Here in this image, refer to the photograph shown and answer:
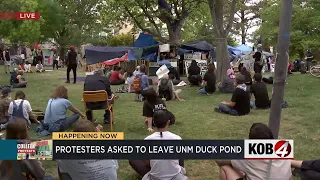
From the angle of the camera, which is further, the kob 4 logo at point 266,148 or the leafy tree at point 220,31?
the leafy tree at point 220,31

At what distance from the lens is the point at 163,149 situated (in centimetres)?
255

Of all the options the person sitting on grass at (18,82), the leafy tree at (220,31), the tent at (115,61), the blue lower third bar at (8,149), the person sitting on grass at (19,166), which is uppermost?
the leafy tree at (220,31)

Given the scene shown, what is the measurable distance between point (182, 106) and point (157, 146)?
28.9 feet

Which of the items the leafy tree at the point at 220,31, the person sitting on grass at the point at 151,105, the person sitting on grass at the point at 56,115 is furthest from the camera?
the leafy tree at the point at 220,31

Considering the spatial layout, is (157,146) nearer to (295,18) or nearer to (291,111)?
(291,111)

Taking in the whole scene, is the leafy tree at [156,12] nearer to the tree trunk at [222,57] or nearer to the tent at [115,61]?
the tent at [115,61]

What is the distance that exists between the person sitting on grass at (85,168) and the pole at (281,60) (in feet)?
6.54

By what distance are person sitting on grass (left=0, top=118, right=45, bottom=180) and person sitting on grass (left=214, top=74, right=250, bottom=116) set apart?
637cm

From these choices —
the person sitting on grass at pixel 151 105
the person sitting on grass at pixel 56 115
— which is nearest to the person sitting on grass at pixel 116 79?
the person sitting on grass at pixel 151 105

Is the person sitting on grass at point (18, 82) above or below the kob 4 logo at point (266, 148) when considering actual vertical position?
below

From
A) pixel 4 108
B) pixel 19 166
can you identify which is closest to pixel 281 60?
pixel 19 166

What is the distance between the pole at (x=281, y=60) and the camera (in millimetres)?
4207

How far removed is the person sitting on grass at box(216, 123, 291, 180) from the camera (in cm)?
348

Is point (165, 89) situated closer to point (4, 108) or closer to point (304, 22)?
point (4, 108)
